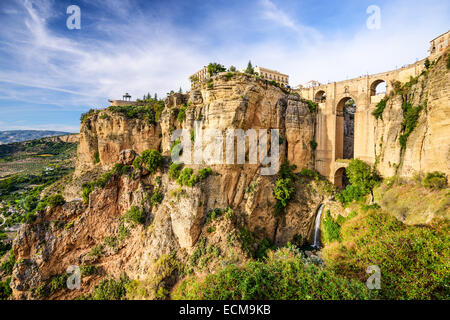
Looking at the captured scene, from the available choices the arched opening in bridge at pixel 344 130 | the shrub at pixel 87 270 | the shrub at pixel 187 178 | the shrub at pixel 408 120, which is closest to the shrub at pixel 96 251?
the shrub at pixel 87 270

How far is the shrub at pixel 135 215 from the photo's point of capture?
23.6m

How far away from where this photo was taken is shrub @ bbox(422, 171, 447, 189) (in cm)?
1694

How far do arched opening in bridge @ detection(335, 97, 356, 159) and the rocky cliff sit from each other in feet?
10.8

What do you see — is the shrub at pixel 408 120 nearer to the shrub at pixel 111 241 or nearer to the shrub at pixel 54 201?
the shrub at pixel 111 241

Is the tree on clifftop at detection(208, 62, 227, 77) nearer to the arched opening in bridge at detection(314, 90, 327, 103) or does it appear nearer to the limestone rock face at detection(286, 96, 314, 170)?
the limestone rock face at detection(286, 96, 314, 170)

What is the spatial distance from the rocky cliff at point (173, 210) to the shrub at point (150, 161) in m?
0.60

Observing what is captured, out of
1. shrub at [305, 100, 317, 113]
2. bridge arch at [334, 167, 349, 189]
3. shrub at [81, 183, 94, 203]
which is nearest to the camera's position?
shrub at [81, 183, 94, 203]

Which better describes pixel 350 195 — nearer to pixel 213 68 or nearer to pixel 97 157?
pixel 213 68

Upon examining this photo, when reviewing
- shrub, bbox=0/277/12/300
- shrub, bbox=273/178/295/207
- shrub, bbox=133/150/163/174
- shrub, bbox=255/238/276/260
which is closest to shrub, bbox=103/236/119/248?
shrub, bbox=133/150/163/174

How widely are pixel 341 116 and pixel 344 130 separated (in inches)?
192

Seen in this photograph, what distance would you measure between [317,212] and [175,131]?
20.5 m

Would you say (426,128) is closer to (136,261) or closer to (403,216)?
(403,216)

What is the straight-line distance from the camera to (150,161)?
25594 millimetres

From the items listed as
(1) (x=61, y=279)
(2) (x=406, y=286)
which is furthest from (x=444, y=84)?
(1) (x=61, y=279)
